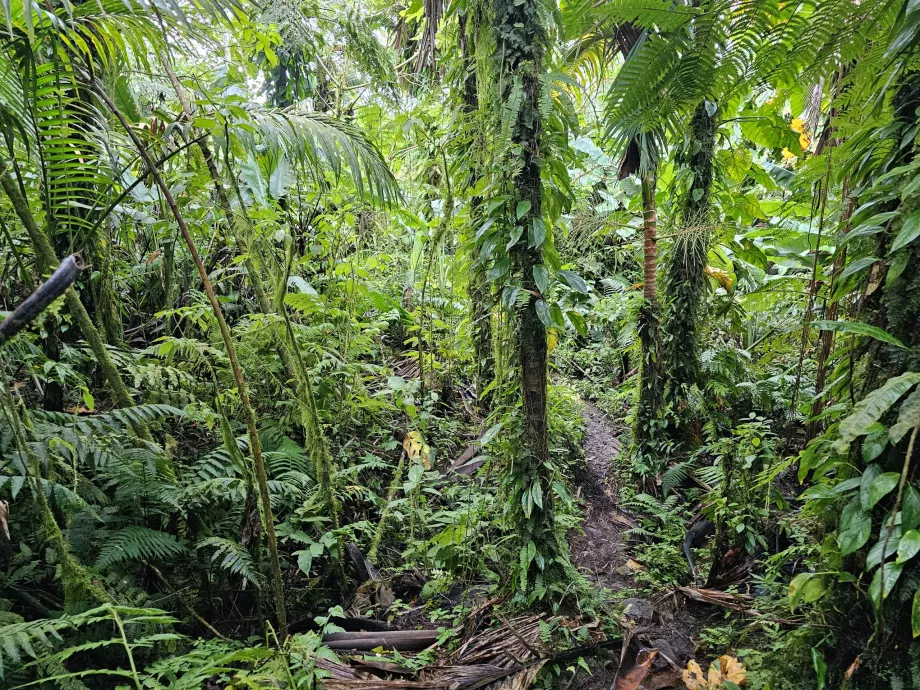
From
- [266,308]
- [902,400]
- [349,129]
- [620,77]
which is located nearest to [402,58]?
[349,129]

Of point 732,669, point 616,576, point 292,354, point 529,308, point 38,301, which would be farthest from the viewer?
point 616,576

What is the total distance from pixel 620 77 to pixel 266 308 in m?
2.25

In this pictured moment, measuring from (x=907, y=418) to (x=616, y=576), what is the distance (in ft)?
6.81

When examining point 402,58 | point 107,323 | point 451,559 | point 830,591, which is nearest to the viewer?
point 830,591

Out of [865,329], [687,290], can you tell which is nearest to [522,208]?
[865,329]

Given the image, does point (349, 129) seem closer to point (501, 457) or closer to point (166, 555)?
point (501, 457)

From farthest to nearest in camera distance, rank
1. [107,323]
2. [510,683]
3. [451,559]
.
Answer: [107,323] < [451,559] < [510,683]

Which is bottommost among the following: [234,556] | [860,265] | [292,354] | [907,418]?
[234,556]

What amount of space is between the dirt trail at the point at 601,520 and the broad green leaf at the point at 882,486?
69.7 inches

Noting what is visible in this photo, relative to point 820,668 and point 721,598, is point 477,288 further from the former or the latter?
point 820,668

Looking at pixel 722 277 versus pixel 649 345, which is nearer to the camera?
pixel 649 345

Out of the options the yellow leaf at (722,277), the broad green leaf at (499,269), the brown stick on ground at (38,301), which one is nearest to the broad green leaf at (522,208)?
the broad green leaf at (499,269)

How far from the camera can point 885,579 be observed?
4.70 ft

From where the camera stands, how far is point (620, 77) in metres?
1.25
